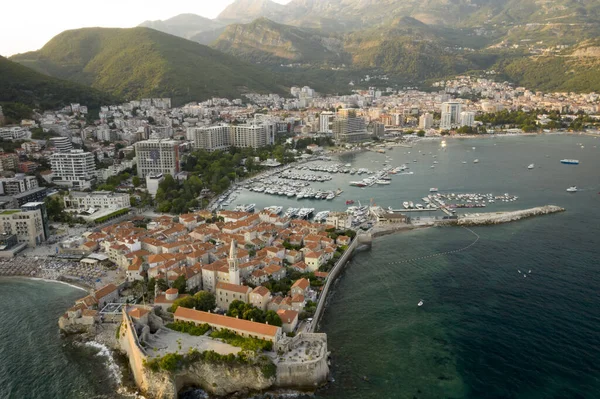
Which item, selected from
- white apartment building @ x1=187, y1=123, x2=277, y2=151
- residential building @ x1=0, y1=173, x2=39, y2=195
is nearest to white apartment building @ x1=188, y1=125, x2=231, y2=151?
white apartment building @ x1=187, y1=123, x2=277, y2=151

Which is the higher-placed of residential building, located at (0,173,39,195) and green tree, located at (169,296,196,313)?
residential building, located at (0,173,39,195)

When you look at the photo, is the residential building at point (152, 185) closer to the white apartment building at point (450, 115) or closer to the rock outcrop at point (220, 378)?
the rock outcrop at point (220, 378)

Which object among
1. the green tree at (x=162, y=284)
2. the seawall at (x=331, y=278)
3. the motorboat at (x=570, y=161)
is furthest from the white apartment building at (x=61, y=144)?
the motorboat at (x=570, y=161)

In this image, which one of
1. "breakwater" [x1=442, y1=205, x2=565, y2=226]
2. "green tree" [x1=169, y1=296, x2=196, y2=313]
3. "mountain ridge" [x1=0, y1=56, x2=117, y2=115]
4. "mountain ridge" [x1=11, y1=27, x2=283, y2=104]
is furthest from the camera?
"mountain ridge" [x1=11, y1=27, x2=283, y2=104]

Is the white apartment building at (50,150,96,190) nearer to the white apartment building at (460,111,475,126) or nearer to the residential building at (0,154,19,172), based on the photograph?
the residential building at (0,154,19,172)

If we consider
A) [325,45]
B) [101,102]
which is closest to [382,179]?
[101,102]
